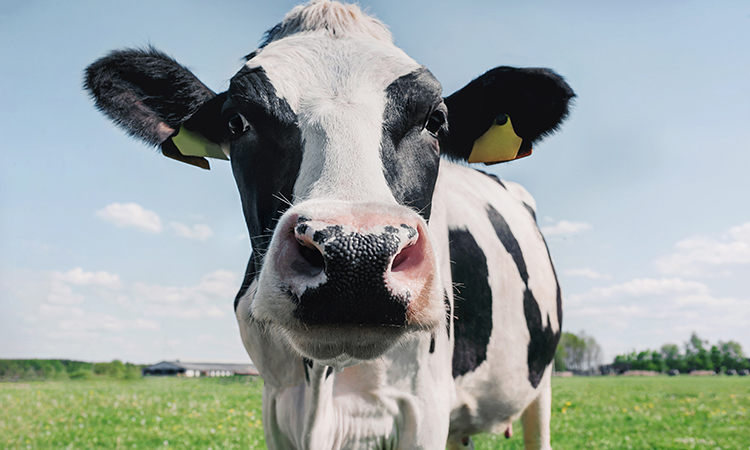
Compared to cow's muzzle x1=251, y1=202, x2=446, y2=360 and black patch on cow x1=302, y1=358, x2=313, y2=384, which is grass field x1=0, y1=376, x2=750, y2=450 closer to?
black patch on cow x1=302, y1=358, x2=313, y2=384

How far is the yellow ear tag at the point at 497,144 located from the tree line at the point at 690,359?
317 feet

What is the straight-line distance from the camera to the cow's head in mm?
1681

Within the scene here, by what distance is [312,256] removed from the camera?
1716 mm

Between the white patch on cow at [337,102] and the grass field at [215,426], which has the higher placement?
the white patch on cow at [337,102]

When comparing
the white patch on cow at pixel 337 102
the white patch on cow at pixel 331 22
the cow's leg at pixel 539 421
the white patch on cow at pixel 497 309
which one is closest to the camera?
the white patch on cow at pixel 337 102

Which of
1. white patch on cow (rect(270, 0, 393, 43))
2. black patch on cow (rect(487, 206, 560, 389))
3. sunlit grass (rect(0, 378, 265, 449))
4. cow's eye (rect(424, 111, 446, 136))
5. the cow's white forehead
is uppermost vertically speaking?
white patch on cow (rect(270, 0, 393, 43))

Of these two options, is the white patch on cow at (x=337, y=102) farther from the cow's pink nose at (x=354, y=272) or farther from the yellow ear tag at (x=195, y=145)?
the yellow ear tag at (x=195, y=145)

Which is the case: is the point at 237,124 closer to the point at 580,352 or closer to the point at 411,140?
the point at 411,140

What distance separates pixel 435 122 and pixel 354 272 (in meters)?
1.43

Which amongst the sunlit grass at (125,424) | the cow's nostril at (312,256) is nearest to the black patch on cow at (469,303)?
the cow's nostril at (312,256)

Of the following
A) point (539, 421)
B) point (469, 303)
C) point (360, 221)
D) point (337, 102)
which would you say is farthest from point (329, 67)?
point (539, 421)

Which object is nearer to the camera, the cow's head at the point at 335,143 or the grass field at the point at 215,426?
the cow's head at the point at 335,143

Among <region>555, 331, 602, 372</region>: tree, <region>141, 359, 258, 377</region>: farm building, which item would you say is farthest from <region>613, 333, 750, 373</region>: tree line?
<region>141, 359, 258, 377</region>: farm building

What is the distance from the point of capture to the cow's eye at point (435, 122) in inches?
109
